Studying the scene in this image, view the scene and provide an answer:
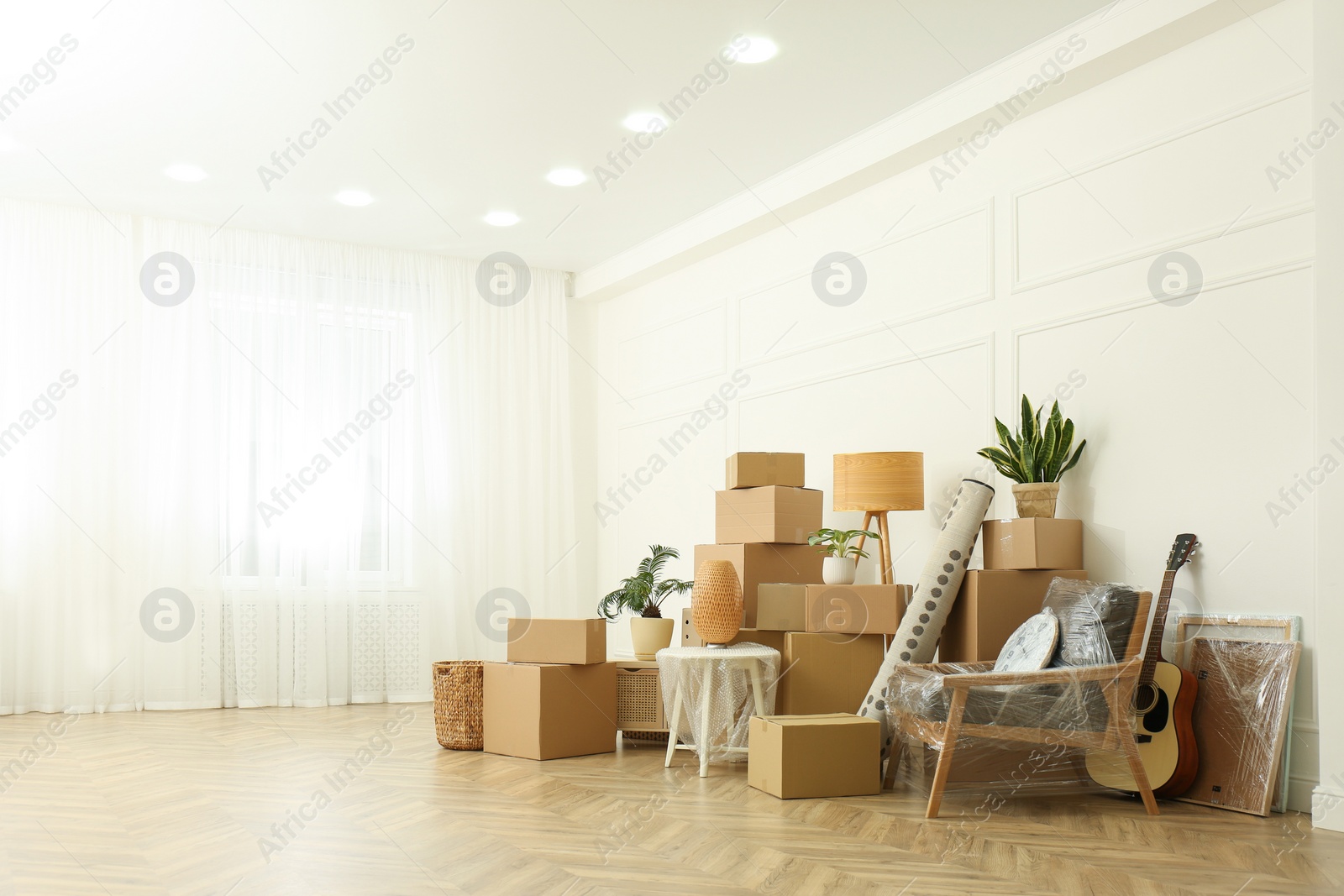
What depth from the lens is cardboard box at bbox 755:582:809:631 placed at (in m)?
4.46

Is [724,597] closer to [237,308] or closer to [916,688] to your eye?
[916,688]

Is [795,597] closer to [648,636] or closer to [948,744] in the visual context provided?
[648,636]

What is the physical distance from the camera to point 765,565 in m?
4.77

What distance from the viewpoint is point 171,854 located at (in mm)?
2838

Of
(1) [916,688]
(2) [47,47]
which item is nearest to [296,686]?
(2) [47,47]

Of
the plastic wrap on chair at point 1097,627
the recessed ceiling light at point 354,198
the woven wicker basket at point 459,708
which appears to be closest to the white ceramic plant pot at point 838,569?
the plastic wrap on chair at point 1097,627

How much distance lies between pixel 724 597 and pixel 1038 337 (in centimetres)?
164

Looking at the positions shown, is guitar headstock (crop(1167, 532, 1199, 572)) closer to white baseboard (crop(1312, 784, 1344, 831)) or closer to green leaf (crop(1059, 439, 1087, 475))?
green leaf (crop(1059, 439, 1087, 475))

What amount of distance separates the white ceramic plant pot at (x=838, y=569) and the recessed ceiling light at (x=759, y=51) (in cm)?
208

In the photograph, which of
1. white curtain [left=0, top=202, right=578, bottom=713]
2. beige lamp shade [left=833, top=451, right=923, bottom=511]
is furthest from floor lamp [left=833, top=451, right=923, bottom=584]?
white curtain [left=0, top=202, right=578, bottom=713]

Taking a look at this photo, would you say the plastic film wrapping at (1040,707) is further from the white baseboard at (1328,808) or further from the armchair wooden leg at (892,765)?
the white baseboard at (1328,808)

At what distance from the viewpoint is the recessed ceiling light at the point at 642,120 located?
15.9ft

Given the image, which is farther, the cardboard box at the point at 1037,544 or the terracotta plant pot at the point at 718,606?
the terracotta plant pot at the point at 718,606

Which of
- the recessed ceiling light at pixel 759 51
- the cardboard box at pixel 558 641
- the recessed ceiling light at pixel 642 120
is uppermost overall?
the recessed ceiling light at pixel 759 51
